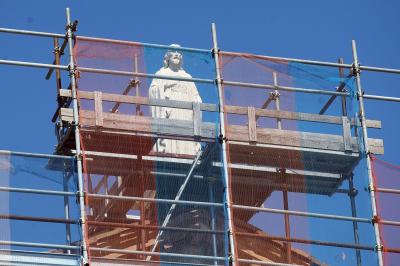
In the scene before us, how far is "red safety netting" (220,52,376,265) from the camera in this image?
31828 millimetres

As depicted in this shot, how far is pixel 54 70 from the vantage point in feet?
108

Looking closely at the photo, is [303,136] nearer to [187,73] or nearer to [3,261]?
[187,73]

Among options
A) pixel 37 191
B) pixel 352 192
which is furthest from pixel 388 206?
pixel 37 191

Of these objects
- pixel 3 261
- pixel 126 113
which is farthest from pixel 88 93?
pixel 3 261

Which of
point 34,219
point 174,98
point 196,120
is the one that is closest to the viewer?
point 34,219

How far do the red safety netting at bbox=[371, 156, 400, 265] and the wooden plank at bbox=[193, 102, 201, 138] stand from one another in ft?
9.20

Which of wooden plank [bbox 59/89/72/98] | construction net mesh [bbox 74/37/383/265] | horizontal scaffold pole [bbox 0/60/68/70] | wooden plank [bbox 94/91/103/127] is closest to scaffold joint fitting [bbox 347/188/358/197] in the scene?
construction net mesh [bbox 74/37/383/265]

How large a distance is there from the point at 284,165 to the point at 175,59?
248 centimetres

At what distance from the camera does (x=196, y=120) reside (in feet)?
106

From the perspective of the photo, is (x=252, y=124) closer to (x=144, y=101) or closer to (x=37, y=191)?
(x=144, y=101)

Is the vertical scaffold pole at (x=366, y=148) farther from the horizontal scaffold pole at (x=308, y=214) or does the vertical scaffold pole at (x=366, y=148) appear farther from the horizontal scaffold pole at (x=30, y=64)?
the horizontal scaffold pole at (x=30, y=64)

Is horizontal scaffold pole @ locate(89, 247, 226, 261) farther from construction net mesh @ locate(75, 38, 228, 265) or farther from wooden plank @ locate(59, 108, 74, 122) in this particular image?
wooden plank @ locate(59, 108, 74, 122)

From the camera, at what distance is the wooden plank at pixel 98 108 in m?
31.8

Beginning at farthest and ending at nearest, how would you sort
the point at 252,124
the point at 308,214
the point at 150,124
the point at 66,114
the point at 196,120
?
the point at 252,124, the point at 196,120, the point at 150,124, the point at 308,214, the point at 66,114
